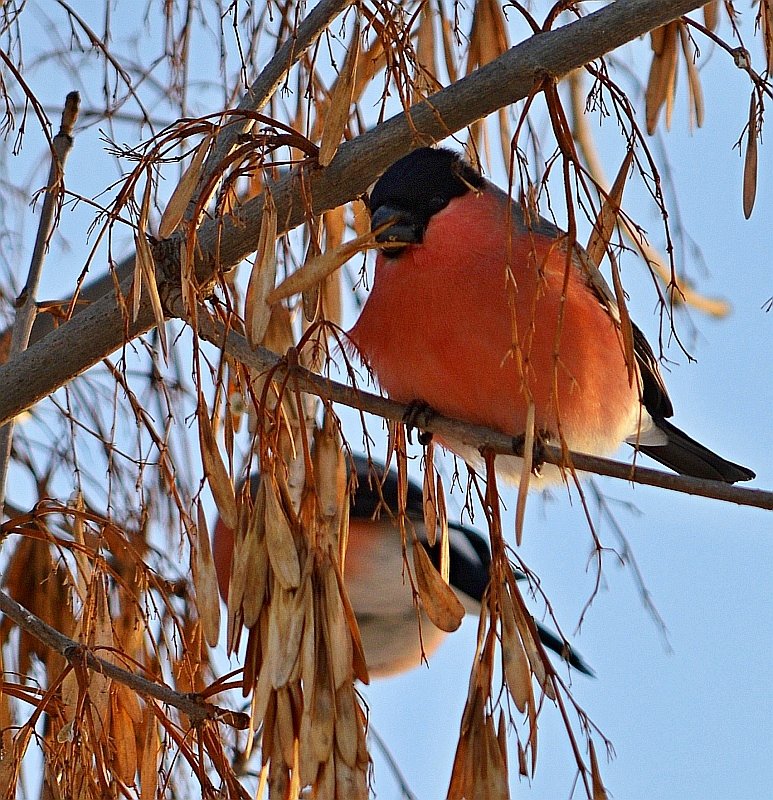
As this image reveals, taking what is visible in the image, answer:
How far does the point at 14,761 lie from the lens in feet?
4.14

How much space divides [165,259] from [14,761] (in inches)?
21.4

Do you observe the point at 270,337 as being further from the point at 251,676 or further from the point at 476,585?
the point at 476,585

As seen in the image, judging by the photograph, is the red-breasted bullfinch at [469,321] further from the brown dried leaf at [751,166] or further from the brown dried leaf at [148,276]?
the brown dried leaf at [148,276]

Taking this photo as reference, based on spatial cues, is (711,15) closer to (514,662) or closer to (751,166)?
(751,166)

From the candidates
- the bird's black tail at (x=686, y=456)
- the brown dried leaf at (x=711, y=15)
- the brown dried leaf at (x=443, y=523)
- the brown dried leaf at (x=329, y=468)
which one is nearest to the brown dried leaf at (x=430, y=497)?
the brown dried leaf at (x=443, y=523)

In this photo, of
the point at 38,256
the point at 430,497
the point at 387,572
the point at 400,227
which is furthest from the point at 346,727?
the point at 387,572

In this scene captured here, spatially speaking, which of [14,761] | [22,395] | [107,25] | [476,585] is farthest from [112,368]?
[476,585]

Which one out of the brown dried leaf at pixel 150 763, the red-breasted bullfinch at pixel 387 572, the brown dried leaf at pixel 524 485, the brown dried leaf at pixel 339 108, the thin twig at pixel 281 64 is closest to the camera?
A: the brown dried leaf at pixel 524 485

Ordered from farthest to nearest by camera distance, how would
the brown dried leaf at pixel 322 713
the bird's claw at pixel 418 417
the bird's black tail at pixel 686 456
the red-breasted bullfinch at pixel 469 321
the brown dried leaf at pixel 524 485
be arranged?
1. the bird's black tail at pixel 686 456
2. the red-breasted bullfinch at pixel 469 321
3. the bird's claw at pixel 418 417
4. the brown dried leaf at pixel 322 713
5. the brown dried leaf at pixel 524 485

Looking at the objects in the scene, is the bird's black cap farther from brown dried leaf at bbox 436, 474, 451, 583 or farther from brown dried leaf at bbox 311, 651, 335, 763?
brown dried leaf at bbox 311, 651, 335, 763

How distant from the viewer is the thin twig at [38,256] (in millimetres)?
1497

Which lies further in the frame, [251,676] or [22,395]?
[22,395]

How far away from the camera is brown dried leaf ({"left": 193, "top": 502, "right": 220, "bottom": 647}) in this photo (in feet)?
3.98

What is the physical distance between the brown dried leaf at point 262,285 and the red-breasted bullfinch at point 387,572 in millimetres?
1652
